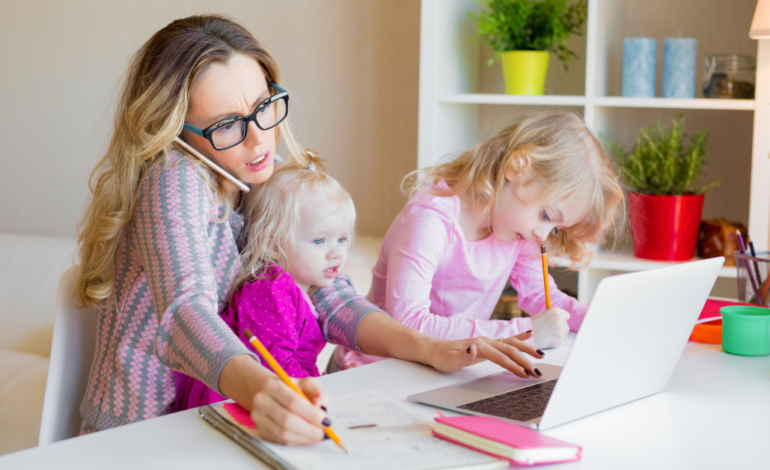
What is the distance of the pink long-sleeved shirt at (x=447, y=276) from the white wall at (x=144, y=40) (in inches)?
40.8

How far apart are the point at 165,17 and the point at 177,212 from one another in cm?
187

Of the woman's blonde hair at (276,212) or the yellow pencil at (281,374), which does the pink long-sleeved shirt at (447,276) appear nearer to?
the woman's blonde hair at (276,212)

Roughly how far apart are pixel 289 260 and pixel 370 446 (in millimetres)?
621

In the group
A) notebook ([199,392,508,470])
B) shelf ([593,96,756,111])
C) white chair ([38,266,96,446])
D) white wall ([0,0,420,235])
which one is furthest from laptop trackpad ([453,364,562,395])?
white wall ([0,0,420,235])

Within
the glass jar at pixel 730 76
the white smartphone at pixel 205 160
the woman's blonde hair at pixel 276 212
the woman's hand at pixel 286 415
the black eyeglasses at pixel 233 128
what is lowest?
the woman's hand at pixel 286 415

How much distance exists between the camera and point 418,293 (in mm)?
1352

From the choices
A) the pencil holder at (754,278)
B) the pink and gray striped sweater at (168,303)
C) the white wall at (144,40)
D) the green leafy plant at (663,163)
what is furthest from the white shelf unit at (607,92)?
the pink and gray striped sweater at (168,303)

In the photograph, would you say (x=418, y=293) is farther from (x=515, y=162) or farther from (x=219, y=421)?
(x=219, y=421)

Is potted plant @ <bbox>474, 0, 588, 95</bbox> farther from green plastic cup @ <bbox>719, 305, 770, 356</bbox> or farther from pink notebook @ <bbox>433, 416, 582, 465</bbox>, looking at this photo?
pink notebook @ <bbox>433, 416, 582, 465</bbox>

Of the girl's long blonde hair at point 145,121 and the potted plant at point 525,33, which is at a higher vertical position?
the potted plant at point 525,33

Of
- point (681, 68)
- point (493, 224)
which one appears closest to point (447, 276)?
point (493, 224)

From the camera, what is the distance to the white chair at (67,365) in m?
1.14

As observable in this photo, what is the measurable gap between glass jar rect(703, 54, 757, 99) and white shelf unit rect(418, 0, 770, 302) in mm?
126

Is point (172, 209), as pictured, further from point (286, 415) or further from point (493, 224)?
point (493, 224)
